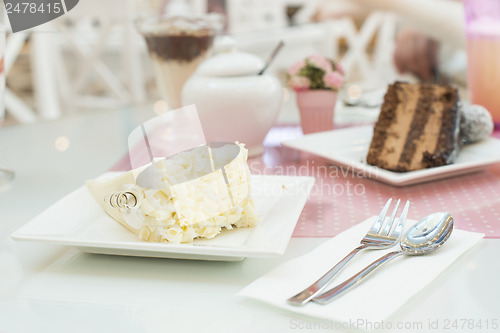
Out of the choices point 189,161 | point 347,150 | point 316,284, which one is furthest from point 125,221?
point 347,150

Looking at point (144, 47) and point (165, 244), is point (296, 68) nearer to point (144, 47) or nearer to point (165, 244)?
point (165, 244)

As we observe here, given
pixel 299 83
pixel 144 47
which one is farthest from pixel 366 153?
pixel 144 47

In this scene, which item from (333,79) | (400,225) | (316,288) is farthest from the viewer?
(333,79)

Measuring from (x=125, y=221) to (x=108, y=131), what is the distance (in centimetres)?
59

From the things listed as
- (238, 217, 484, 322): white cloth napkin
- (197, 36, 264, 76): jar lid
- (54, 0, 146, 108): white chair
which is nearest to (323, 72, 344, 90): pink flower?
(197, 36, 264, 76): jar lid

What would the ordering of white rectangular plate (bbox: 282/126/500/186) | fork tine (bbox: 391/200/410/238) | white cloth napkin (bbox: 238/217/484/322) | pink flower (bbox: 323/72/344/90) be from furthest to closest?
pink flower (bbox: 323/72/344/90)
white rectangular plate (bbox: 282/126/500/186)
fork tine (bbox: 391/200/410/238)
white cloth napkin (bbox: 238/217/484/322)

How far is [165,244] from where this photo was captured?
459 mm

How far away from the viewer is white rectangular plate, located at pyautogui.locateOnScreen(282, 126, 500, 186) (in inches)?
27.0

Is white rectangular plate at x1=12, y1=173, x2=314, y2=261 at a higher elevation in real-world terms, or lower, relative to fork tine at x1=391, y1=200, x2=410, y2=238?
higher

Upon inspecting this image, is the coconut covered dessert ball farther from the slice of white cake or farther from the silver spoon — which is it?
the slice of white cake

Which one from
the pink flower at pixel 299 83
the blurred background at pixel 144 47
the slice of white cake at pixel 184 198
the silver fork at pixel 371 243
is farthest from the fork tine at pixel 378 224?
the blurred background at pixel 144 47

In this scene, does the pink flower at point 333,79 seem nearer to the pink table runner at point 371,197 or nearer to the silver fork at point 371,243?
the pink table runner at point 371,197

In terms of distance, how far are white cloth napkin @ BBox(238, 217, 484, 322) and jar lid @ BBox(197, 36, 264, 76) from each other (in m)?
0.40

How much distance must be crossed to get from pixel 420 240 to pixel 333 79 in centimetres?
49
